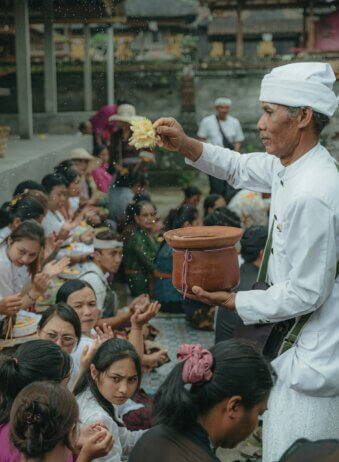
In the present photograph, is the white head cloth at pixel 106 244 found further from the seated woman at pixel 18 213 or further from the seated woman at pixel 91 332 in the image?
the seated woman at pixel 91 332

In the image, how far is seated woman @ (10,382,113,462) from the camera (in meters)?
3.10

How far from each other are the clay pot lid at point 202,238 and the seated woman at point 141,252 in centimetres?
469

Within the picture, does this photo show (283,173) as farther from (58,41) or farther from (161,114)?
(58,41)

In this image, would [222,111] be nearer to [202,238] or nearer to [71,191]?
[71,191]

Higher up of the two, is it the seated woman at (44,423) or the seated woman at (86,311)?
the seated woman at (44,423)

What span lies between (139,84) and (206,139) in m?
5.29

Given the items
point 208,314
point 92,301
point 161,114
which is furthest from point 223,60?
point 92,301

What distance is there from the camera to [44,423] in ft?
10.2

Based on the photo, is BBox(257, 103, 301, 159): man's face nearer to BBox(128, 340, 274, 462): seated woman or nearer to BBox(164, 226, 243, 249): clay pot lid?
BBox(164, 226, 243, 249): clay pot lid

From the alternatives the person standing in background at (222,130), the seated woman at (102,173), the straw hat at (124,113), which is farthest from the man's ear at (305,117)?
the person standing in background at (222,130)

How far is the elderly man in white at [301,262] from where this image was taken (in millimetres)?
3354

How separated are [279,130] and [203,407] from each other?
4.31 feet

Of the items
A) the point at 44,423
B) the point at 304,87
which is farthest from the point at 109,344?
the point at 304,87

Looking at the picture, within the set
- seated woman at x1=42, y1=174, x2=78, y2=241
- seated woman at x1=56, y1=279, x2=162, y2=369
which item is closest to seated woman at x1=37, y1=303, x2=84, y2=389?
seated woman at x1=56, y1=279, x2=162, y2=369
